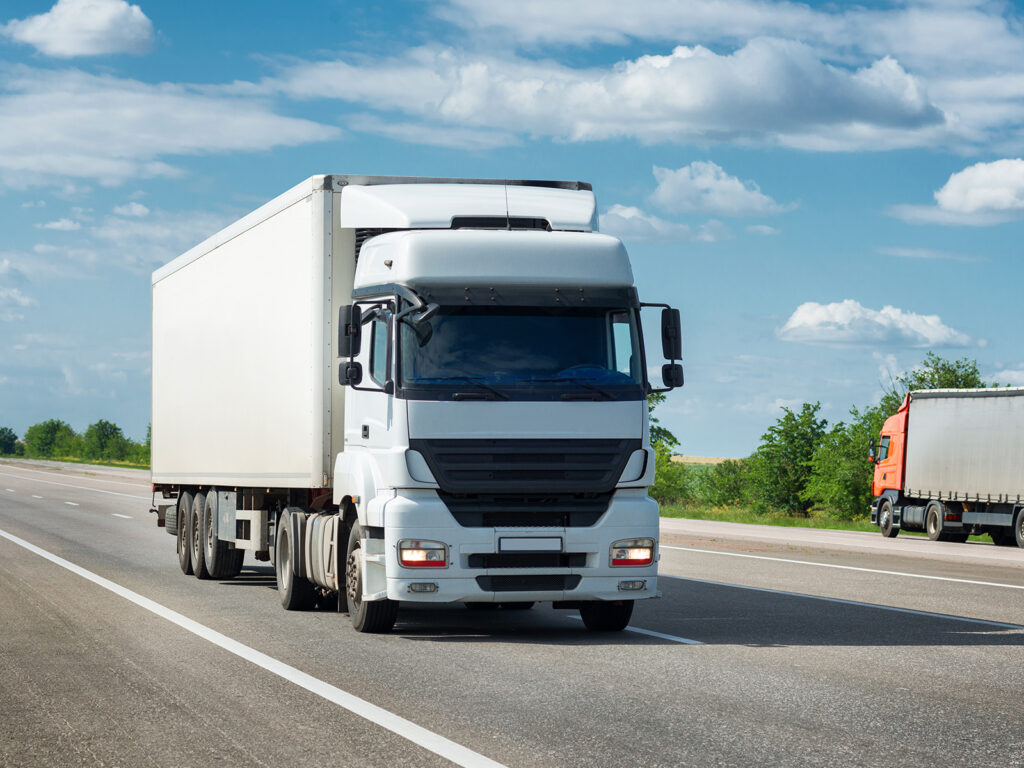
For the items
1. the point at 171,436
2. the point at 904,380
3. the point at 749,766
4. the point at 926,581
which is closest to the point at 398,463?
the point at 749,766

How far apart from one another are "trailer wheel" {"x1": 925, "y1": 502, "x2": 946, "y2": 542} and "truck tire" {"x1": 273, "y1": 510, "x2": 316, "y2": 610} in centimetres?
2383

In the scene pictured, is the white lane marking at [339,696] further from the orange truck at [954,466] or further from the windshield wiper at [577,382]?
the orange truck at [954,466]

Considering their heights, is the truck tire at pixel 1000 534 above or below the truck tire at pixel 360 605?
below

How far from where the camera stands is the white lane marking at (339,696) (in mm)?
6855

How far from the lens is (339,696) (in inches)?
334

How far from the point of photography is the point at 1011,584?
18812mm

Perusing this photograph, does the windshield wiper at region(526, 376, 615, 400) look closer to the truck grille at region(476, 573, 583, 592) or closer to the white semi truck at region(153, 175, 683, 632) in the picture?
the white semi truck at region(153, 175, 683, 632)

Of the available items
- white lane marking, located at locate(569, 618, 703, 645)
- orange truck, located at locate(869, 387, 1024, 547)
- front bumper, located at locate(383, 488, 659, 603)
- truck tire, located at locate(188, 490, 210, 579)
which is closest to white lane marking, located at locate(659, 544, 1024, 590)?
white lane marking, located at locate(569, 618, 703, 645)

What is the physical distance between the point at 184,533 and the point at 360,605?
7274 millimetres

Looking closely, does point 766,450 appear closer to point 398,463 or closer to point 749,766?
point 398,463

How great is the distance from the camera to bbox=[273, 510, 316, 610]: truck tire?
13539mm

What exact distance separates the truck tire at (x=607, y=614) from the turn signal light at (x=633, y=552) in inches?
27.7

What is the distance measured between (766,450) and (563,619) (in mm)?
46179

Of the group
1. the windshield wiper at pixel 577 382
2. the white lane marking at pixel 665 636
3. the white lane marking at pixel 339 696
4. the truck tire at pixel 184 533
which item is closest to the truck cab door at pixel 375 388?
the windshield wiper at pixel 577 382
